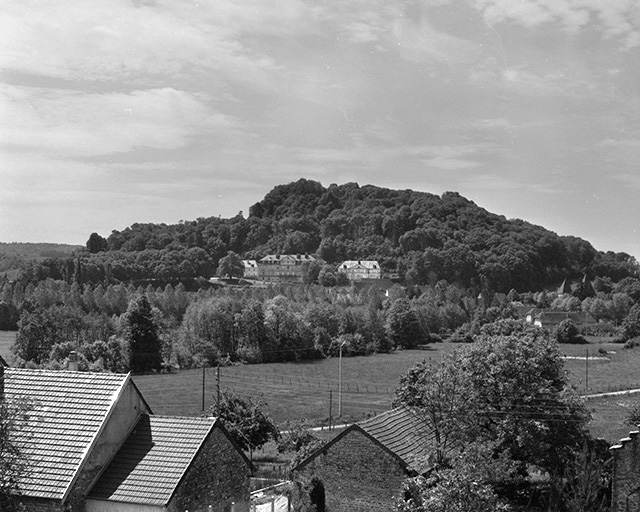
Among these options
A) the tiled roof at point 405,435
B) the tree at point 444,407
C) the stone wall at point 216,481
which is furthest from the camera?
the tiled roof at point 405,435

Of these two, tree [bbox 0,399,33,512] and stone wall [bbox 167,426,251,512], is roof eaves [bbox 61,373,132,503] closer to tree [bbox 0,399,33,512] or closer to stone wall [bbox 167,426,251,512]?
tree [bbox 0,399,33,512]

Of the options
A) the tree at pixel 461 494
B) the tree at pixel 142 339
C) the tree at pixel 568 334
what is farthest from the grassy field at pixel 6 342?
the tree at pixel 568 334

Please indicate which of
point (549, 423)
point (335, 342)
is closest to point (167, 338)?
point (335, 342)

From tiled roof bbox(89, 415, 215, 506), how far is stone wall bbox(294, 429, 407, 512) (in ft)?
24.5

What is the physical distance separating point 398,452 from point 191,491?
9046 millimetres

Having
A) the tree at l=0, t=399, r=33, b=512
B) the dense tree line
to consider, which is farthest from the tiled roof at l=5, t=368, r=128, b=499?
the dense tree line

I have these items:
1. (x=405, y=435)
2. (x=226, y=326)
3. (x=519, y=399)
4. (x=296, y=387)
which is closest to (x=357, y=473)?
(x=405, y=435)

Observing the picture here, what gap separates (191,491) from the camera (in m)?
20.8

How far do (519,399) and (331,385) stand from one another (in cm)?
4163

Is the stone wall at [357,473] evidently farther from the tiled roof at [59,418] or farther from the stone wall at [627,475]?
the tiled roof at [59,418]

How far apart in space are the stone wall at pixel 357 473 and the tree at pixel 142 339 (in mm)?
53313

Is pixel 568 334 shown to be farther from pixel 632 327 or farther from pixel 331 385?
pixel 331 385

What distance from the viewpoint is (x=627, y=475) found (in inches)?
973

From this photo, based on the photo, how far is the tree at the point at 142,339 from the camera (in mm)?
79062
